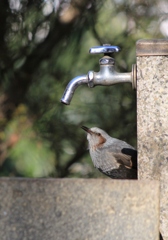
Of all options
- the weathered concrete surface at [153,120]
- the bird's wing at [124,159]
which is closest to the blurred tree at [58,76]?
the bird's wing at [124,159]

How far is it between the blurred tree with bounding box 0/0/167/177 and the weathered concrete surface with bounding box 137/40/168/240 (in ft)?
5.30

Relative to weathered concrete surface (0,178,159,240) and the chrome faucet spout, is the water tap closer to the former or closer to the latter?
the chrome faucet spout

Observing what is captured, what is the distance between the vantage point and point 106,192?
5.61 ft

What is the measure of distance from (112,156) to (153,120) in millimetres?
952

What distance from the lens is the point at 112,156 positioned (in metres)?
2.88

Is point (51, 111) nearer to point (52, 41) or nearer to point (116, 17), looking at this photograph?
point (52, 41)

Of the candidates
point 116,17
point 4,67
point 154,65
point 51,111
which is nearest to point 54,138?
point 51,111

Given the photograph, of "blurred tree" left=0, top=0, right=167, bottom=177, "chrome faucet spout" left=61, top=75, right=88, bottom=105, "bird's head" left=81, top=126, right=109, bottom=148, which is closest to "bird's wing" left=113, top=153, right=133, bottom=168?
"bird's head" left=81, top=126, right=109, bottom=148

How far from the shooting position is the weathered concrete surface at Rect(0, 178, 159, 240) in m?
1.70

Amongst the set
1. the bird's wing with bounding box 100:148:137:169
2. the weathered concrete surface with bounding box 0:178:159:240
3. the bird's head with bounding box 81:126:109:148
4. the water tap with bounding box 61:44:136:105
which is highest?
the water tap with bounding box 61:44:136:105

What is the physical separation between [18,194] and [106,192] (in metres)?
0.23

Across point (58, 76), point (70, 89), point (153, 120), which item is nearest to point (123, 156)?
point (70, 89)

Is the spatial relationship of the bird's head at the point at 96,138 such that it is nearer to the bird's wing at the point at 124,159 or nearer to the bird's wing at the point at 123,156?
the bird's wing at the point at 123,156

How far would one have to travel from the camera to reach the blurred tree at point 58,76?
3590 mm
